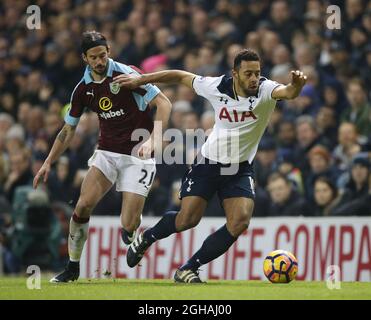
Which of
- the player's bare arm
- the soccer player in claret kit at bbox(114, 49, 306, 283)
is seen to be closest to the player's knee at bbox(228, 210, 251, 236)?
the soccer player in claret kit at bbox(114, 49, 306, 283)

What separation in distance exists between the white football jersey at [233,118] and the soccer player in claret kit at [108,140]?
61cm

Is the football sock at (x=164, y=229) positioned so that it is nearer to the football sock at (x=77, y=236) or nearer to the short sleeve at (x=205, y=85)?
the football sock at (x=77, y=236)

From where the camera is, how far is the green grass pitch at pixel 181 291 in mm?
9125

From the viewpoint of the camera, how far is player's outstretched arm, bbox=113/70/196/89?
10.5m

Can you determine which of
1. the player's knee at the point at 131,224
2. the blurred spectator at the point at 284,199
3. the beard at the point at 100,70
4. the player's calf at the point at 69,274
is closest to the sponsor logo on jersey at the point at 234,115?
the beard at the point at 100,70

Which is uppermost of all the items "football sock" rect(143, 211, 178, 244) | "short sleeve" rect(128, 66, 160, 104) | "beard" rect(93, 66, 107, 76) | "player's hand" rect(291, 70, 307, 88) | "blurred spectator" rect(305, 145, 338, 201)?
"beard" rect(93, 66, 107, 76)

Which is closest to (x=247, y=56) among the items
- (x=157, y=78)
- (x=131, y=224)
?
(x=157, y=78)

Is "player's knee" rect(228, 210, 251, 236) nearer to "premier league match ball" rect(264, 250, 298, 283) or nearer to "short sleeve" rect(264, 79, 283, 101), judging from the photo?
"premier league match ball" rect(264, 250, 298, 283)

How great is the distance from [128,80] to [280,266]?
2.62m

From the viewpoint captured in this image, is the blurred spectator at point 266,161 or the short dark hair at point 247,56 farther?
the blurred spectator at point 266,161

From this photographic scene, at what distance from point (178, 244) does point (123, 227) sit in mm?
3248

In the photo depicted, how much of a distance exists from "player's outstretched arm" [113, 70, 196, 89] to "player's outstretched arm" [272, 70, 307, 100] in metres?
1.05

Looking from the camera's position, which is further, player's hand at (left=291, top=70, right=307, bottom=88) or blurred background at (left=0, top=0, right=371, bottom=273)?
blurred background at (left=0, top=0, right=371, bottom=273)

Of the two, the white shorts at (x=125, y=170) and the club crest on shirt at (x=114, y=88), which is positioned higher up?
the club crest on shirt at (x=114, y=88)
